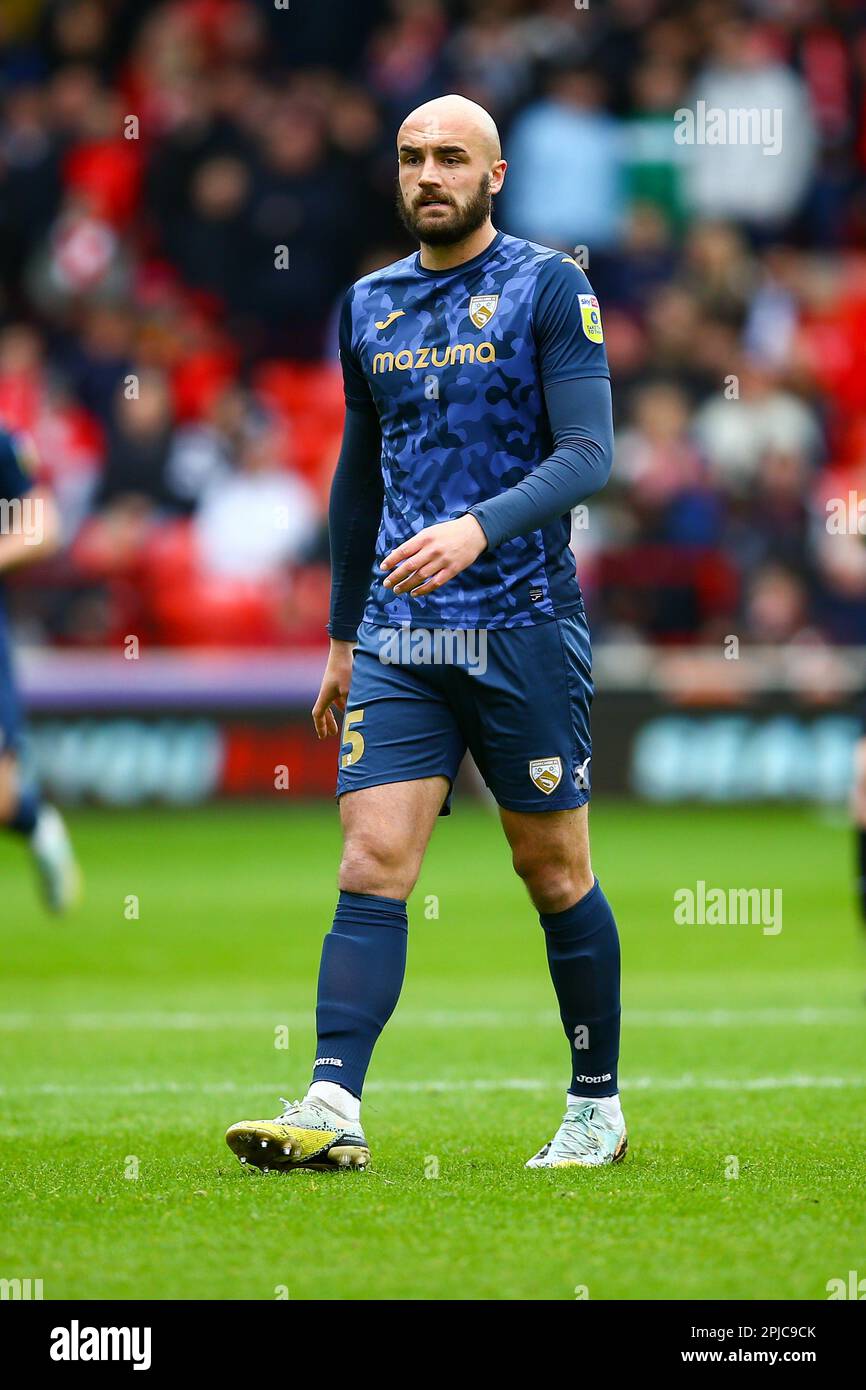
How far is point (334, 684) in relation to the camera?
5.54 metres

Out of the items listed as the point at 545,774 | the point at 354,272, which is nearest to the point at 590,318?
the point at 545,774

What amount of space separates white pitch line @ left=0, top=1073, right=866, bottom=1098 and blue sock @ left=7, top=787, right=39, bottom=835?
338cm

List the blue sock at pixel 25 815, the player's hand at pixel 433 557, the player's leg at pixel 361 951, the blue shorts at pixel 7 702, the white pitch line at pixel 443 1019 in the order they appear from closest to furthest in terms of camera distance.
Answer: the player's hand at pixel 433 557 → the player's leg at pixel 361 951 → the white pitch line at pixel 443 1019 → the blue shorts at pixel 7 702 → the blue sock at pixel 25 815

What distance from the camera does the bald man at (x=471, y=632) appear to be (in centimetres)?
501

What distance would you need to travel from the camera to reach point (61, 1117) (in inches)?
236

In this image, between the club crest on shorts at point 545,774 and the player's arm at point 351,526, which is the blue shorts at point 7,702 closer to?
the player's arm at point 351,526

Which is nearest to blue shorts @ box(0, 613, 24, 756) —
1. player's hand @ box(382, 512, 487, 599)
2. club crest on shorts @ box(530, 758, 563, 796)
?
club crest on shorts @ box(530, 758, 563, 796)

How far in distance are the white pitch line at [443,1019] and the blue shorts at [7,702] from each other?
1.64m

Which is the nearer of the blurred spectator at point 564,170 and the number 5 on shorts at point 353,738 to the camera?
the number 5 on shorts at point 353,738

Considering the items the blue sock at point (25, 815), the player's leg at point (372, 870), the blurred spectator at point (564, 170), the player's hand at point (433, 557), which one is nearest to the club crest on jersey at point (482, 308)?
the player's hand at point (433, 557)

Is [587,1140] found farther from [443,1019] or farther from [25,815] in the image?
[25,815]

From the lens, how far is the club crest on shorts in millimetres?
5031

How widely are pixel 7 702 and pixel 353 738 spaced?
4.77 meters

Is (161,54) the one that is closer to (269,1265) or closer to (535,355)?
(535,355)
